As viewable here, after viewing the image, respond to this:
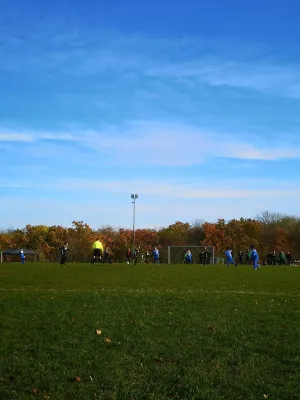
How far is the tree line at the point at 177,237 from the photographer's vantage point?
→ 303 ft

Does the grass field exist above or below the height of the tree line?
below

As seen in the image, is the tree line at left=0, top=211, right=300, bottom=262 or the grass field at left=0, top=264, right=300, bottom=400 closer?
the grass field at left=0, top=264, right=300, bottom=400

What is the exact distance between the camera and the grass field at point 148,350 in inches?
251

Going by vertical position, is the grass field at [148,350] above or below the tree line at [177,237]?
below

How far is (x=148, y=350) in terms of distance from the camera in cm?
809

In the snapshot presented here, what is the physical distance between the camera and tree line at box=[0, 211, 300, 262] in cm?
9244

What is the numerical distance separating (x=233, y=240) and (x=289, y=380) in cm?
9267

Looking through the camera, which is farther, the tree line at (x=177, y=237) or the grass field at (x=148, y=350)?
the tree line at (x=177, y=237)

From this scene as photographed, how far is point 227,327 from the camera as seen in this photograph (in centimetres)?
979

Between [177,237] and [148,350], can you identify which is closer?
[148,350]

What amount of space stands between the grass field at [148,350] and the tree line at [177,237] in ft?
244

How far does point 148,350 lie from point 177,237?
100047 millimetres

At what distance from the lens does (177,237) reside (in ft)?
354

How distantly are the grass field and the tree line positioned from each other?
7449 cm
